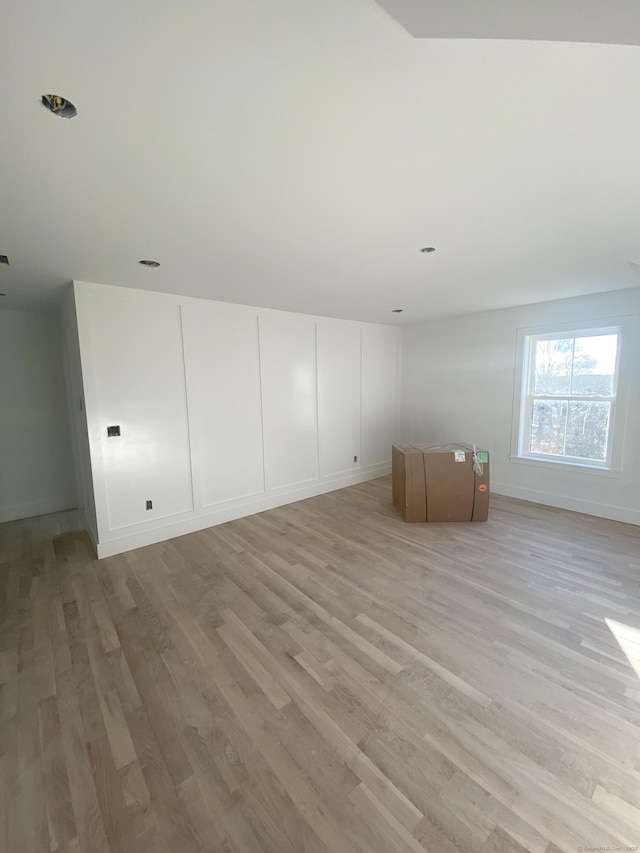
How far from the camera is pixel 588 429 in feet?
12.5

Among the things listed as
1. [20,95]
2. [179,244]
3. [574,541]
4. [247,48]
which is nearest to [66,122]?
[20,95]

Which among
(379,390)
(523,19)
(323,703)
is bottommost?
(323,703)

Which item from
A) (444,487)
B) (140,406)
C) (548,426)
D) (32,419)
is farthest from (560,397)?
(32,419)

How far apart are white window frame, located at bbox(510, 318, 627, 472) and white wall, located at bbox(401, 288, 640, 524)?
1.6 inches

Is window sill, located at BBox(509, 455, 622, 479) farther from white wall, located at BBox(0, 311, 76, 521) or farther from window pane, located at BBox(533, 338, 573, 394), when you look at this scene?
white wall, located at BBox(0, 311, 76, 521)

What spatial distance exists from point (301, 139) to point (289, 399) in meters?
3.17

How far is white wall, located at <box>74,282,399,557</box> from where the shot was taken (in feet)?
9.93

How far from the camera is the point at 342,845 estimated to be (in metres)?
1.08

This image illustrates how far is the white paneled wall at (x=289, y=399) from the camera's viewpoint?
4.08 m

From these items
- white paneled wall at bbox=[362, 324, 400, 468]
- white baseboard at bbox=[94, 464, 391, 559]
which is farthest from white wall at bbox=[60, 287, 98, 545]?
white paneled wall at bbox=[362, 324, 400, 468]

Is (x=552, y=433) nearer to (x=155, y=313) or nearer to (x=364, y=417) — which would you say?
(x=364, y=417)

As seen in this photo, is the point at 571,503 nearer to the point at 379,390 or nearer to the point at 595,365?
the point at 595,365

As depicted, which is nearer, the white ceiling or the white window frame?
the white ceiling

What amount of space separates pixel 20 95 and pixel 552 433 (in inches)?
197
